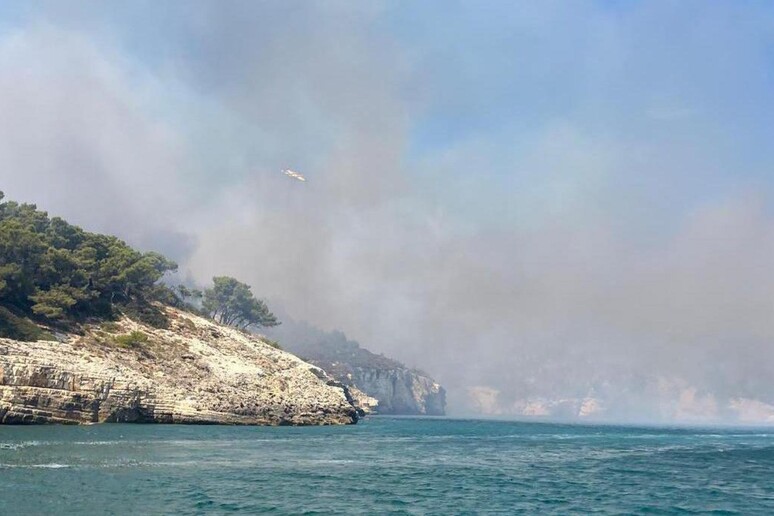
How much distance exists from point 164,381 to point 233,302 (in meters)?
82.1

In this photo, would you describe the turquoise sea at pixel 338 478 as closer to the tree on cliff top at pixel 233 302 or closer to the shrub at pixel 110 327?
the shrub at pixel 110 327

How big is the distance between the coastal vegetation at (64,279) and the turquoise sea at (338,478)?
99.3 feet

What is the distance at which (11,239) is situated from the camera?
319ft

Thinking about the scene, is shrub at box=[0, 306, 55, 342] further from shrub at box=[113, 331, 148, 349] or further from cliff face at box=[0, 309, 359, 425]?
shrub at box=[113, 331, 148, 349]

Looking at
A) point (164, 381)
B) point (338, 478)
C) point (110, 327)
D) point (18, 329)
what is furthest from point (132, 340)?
point (338, 478)

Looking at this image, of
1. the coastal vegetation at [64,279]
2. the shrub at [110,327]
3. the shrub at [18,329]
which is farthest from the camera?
the shrub at [110,327]

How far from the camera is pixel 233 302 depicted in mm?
170375

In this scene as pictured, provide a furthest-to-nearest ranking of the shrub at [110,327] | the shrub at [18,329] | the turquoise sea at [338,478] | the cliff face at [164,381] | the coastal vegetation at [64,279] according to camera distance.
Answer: the shrub at [110,327] < the coastal vegetation at [64,279] < the shrub at [18,329] < the cliff face at [164,381] < the turquoise sea at [338,478]

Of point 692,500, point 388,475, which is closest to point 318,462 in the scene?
point 388,475

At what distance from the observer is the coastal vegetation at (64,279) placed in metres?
92.1

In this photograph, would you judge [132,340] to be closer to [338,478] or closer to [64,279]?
[64,279]

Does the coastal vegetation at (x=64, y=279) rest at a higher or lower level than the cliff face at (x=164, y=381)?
higher

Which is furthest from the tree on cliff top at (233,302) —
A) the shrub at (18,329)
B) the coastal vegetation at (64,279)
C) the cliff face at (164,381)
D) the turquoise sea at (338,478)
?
the turquoise sea at (338,478)

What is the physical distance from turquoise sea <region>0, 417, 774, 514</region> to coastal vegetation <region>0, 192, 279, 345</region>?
30.3 m
